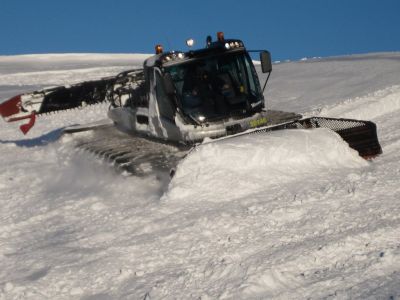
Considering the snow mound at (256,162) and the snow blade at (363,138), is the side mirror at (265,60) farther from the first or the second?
the snow mound at (256,162)

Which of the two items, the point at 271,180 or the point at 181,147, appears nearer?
the point at 271,180

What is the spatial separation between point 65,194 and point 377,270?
5.06 metres

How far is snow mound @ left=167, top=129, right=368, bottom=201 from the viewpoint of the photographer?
6754 millimetres

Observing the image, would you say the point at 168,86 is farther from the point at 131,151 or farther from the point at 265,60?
the point at 265,60

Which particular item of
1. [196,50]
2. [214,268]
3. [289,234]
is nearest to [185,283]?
[214,268]

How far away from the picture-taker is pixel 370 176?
6.68 metres

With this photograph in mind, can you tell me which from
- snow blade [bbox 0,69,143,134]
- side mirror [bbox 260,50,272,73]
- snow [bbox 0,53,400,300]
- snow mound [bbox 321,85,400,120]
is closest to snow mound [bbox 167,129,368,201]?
snow [bbox 0,53,400,300]

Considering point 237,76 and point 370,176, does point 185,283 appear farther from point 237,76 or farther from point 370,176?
point 237,76

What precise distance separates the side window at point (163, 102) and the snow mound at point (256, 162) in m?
1.49

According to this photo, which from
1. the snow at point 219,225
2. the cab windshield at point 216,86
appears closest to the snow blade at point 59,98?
the snow at point 219,225

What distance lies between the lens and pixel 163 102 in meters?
8.86

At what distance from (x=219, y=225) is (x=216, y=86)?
3531mm

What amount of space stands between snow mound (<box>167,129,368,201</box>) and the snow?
13mm

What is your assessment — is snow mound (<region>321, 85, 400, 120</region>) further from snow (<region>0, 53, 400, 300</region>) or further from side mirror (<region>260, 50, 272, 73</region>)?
side mirror (<region>260, 50, 272, 73</region>)
